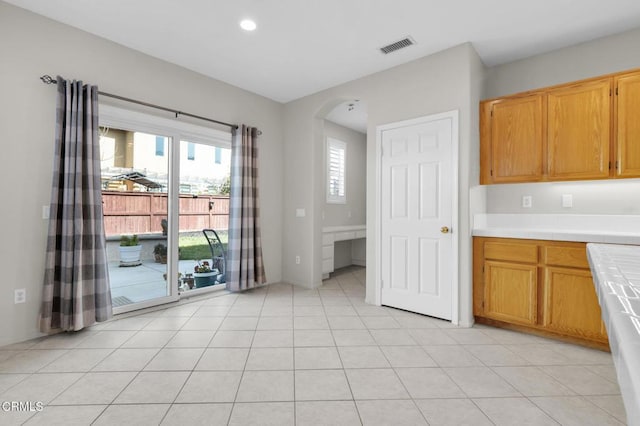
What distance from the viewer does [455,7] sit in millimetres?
2486

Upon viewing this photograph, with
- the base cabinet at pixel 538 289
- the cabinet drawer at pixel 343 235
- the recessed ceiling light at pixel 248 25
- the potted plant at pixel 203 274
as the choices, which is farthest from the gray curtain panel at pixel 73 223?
the base cabinet at pixel 538 289

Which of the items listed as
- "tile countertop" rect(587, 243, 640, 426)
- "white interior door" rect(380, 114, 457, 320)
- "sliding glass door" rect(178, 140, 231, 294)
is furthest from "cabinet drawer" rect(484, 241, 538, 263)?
"sliding glass door" rect(178, 140, 231, 294)

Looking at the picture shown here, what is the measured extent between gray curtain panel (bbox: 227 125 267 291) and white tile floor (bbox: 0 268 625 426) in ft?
3.12

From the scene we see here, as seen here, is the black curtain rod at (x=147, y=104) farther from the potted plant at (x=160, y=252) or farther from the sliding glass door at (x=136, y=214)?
the potted plant at (x=160, y=252)

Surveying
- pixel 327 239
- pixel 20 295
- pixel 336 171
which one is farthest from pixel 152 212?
pixel 336 171

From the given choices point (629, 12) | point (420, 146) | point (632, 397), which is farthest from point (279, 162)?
point (632, 397)

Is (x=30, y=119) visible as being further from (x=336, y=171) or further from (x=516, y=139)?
(x=516, y=139)

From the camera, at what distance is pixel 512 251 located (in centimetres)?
288

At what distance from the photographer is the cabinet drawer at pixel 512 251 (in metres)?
2.78

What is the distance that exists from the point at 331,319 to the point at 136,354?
5.75ft

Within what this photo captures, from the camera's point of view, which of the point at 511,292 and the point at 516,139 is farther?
the point at 516,139

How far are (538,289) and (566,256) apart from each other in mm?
375

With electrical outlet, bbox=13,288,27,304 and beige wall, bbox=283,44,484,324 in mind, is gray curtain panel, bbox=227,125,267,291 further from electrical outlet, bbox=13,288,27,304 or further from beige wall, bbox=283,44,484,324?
electrical outlet, bbox=13,288,27,304

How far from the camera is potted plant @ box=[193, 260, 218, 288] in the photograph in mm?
3993
